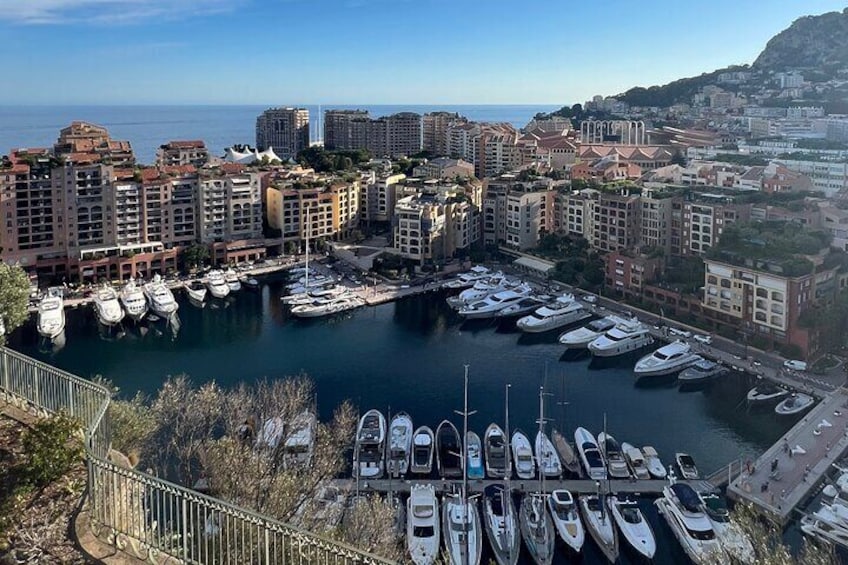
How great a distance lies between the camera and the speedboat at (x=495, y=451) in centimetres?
754

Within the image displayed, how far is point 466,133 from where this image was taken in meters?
27.0

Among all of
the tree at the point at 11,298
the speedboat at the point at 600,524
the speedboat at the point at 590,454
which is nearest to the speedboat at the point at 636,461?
the speedboat at the point at 590,454

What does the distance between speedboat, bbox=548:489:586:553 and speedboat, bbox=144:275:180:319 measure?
8.67 metres

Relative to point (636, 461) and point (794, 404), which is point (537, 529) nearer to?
point (636, 461)

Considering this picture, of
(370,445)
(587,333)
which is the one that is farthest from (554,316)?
(370,445)

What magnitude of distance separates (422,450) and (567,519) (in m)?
1.86

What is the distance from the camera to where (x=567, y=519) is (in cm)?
659

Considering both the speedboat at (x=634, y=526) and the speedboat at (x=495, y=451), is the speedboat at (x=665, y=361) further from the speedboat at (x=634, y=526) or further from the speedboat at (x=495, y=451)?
the speedboat at (x=634, y=526)

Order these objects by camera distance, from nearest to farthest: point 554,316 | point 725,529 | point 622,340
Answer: point 725,529, point 622,340, point 554,316

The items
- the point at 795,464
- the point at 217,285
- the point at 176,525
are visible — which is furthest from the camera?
the point at 217,285

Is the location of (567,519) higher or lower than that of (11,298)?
lower

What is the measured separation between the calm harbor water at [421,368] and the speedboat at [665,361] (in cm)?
24

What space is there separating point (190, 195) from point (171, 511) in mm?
15658

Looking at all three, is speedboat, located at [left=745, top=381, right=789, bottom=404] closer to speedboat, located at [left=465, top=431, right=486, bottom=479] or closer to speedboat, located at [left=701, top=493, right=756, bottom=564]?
speedboat, located at [left=701, top=493, right=756, bottom=564]
